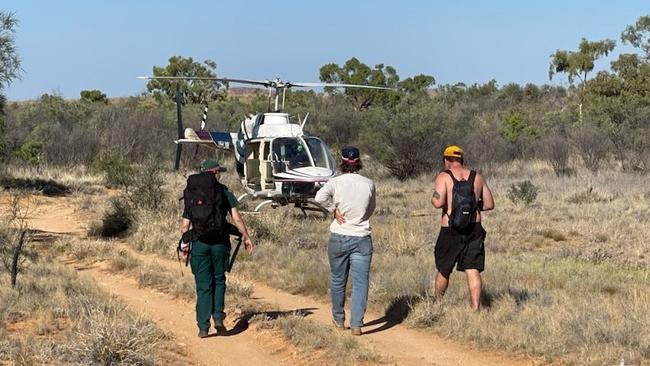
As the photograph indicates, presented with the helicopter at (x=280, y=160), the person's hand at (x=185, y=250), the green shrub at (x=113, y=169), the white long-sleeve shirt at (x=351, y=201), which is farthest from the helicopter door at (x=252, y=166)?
the white long-sleeve shirt at (x=351, y=201)

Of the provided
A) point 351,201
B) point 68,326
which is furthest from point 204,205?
point 68,326

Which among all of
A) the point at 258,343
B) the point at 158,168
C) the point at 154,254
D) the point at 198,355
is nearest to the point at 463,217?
the point at 258,343

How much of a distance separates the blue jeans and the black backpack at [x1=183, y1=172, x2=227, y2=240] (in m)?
1.12

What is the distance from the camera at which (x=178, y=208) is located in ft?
57.2

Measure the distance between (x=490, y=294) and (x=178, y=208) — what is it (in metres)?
10.1

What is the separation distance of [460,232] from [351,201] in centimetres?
124

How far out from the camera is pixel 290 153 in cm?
1767

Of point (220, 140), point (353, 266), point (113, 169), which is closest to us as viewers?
point (353, 266)

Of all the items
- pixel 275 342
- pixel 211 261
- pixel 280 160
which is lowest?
pixel 275 342

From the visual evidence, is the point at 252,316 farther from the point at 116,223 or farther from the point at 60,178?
the point at 60,178

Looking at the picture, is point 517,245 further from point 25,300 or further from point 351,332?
point 25,300

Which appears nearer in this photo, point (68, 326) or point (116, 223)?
point (68, 326)

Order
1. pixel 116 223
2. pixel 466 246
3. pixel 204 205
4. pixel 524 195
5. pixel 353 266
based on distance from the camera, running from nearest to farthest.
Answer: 1. pixel 204 205
2. pixel 353 266
3. pixel 466 246
4. pixel 116 223
5. pixel 524 195

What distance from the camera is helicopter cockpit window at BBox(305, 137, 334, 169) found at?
1756 centimetres
